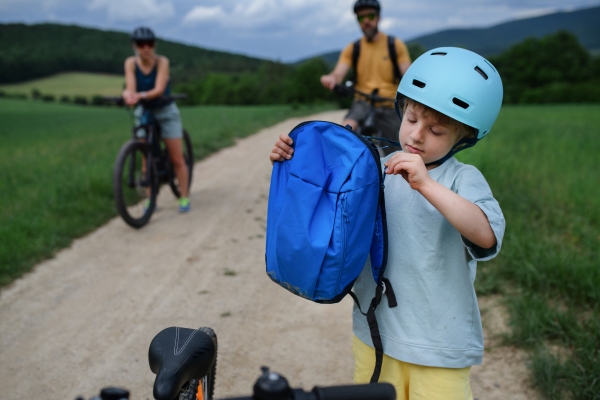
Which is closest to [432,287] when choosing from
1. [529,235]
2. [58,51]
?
[529,235]

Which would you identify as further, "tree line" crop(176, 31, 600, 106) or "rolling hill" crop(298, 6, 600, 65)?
"rolling hill" crop(298, 6, 600, 65)

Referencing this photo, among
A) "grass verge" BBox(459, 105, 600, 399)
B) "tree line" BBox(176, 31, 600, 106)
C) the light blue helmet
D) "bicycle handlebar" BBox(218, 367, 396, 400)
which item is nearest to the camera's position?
"bicycle handlebar" BBox(218, 367, 396, 400)

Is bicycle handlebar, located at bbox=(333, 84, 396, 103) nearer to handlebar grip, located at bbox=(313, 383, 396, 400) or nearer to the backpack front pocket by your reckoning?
the backpack front pocket

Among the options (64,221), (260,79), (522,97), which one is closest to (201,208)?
(64,221)

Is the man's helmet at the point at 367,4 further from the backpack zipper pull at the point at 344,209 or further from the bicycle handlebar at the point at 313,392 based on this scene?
the bicycle handlebar at the point at 313,392

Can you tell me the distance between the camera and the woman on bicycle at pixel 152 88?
510 cm

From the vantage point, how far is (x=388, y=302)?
1.57 m

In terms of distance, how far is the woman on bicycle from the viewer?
5102mm

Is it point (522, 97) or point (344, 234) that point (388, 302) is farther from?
point (522, 97)

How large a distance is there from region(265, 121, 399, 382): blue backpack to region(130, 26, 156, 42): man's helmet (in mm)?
4251

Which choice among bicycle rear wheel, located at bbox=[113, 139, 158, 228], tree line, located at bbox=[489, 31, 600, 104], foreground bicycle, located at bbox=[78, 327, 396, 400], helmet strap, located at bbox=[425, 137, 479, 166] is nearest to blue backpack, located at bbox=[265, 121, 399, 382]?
helmet strap, located at bbox=[425, 137, 479, 166]

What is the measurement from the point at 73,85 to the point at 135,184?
58.2 m

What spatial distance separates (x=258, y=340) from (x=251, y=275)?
1027mm

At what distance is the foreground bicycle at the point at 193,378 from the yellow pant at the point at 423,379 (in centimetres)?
68
